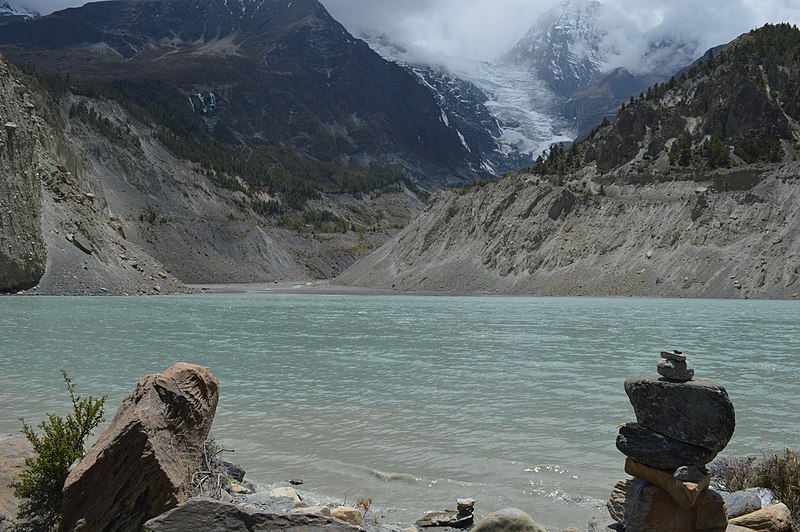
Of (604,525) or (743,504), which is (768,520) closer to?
(743,504)

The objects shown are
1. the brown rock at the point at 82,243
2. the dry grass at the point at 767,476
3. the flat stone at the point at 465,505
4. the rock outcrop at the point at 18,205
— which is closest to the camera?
the dry grass at the point at 767,476

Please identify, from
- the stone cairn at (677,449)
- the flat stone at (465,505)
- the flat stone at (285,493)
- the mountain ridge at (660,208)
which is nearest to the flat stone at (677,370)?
the stone cairn at (677,449)

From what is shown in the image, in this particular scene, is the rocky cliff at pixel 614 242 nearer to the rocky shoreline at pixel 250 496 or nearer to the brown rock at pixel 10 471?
the rocky shoreline at pixel 250 496

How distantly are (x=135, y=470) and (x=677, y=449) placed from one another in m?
5.16

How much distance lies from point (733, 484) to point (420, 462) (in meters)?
4.60

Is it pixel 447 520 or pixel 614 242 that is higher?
pixel 614 242

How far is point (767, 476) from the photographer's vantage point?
741cm

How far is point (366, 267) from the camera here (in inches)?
4215

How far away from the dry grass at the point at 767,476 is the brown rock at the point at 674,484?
1328 mm

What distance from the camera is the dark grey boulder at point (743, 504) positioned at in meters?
6.51

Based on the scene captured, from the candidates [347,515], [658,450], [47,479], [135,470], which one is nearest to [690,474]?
[658,450]

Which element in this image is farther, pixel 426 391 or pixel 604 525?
pixel 426 391

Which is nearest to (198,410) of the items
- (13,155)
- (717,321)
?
(717,321)

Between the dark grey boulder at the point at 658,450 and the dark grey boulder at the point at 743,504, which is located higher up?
the dark grey boulder at the point at 658,450
